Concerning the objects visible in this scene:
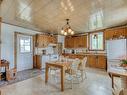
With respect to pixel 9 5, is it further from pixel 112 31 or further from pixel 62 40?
pixel 62 40

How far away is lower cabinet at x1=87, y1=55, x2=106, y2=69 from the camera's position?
612 cm

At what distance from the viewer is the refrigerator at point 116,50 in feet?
15.2

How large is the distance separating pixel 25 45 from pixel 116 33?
4.98 metres

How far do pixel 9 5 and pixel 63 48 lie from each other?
6023 mm

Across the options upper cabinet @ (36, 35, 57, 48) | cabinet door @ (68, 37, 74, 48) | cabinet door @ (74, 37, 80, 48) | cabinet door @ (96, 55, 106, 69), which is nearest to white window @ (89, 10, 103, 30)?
cabinet door @ (96, 55, 106, 69)

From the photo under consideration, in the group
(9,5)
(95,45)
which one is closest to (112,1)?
(9,5)

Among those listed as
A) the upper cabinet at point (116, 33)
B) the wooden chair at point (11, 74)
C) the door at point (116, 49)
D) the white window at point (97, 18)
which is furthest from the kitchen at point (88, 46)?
the wooden chair at point (11, 74)

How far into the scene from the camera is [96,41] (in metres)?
7.23

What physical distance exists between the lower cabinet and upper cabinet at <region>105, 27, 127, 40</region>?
122 centimetres

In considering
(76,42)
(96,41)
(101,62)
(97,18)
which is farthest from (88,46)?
(97,18)

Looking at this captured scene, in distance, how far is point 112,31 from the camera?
588 centimetres

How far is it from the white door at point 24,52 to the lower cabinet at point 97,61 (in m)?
3.60

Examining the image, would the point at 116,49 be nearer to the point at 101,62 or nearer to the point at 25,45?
the point at 101,62

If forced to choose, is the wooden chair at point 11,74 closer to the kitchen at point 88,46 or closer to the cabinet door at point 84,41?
the kitchen at point 88,46
